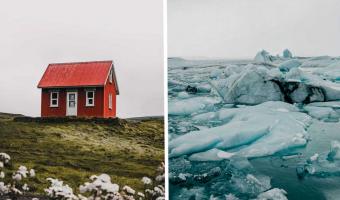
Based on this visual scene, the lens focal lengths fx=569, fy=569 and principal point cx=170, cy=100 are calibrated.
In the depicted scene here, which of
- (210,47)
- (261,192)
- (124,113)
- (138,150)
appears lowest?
(261,192)

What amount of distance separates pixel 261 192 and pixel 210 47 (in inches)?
80.8

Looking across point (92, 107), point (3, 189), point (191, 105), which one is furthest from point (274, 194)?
point (3, 189)

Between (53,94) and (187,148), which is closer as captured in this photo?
(187,148)

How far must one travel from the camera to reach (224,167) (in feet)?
24.5

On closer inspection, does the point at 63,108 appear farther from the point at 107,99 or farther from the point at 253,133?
the point at 253,133

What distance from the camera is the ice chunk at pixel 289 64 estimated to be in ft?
24.7

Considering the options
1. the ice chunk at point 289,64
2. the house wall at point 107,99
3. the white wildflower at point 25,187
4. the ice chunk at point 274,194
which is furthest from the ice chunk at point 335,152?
the white wildflower at point 25,187

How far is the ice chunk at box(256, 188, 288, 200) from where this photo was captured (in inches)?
285

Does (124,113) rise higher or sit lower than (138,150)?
higher

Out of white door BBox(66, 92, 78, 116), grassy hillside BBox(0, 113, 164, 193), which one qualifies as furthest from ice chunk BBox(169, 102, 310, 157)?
white door BBox(66, 92, 78, 116)

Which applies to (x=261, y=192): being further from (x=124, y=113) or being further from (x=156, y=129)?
(x=124, y=113)

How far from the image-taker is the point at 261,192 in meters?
7.32

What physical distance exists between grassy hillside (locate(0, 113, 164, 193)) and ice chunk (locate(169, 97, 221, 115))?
273mm

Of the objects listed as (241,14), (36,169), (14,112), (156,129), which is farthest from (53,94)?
(241,14)
